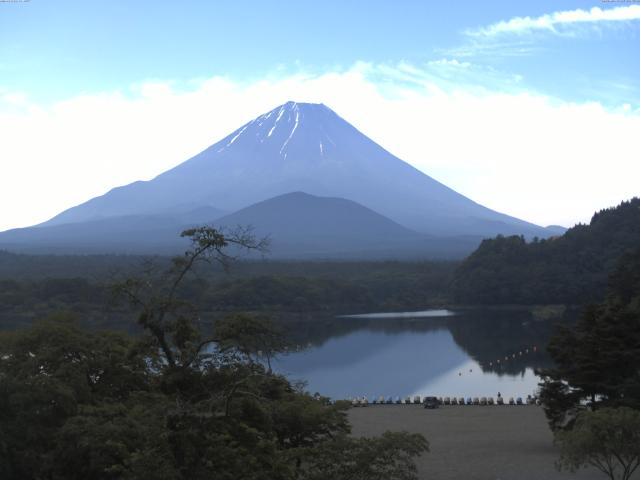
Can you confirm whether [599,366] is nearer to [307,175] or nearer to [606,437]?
[606,437]

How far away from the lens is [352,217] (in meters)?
127

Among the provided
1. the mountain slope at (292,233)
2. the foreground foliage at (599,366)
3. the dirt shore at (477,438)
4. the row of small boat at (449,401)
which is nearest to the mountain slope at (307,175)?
the mountain slope at (292,233)

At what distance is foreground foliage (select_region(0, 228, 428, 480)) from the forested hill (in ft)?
134

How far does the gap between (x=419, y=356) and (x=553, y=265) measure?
24032mm

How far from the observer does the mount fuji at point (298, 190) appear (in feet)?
415

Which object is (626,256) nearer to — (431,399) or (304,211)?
(431,399)

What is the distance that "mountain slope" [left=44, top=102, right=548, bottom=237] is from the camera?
134875 millimetres

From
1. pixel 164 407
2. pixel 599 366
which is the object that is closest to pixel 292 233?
pixel 599 366

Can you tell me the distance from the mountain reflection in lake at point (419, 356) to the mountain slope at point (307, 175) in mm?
90880

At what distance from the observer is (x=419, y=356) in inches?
1207

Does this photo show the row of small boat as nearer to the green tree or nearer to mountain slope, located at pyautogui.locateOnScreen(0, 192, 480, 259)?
the green tree

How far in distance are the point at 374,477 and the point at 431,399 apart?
1252 centimetres

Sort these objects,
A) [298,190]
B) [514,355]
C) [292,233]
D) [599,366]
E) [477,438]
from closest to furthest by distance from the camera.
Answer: [599,366] < [477,438] < [514,355] < [292,233] < [298,190]

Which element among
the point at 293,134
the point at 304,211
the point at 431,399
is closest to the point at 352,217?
the point at 304,211
